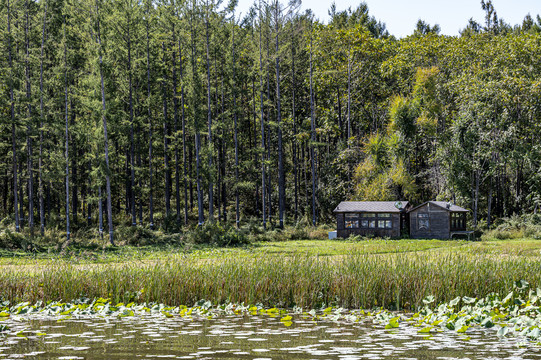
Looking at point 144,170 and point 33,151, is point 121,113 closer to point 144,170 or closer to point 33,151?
point 144,170

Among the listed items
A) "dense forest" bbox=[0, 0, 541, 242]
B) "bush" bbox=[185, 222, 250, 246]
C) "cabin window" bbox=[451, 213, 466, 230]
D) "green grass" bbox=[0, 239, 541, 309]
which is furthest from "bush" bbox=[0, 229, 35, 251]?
"cabin window" bbox=[451, 213, 466, 230]

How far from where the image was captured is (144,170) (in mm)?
36062

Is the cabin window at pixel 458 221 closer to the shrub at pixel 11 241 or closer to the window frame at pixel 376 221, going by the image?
the window frame at pixel 376 221

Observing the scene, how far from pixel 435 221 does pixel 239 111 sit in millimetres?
16425

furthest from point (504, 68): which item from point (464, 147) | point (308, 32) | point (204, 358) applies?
point (204, 358)

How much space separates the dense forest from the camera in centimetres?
3183

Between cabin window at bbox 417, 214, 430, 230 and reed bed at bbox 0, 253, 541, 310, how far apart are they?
2425 cm

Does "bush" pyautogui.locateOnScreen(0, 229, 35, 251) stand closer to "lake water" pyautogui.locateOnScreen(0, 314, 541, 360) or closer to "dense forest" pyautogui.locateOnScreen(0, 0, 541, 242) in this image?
"dense forest" pyautogui.locateOnScreen(0, 0, 541, 242)

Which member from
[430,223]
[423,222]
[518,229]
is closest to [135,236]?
[423,222]

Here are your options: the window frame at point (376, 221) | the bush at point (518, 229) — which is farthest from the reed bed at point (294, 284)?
the window frame at point (376, 221)

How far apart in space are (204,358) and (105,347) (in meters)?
1.56

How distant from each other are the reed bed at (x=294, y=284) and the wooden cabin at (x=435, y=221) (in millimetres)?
23883

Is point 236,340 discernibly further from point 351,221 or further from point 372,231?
point 372,231

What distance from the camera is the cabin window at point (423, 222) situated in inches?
1391
